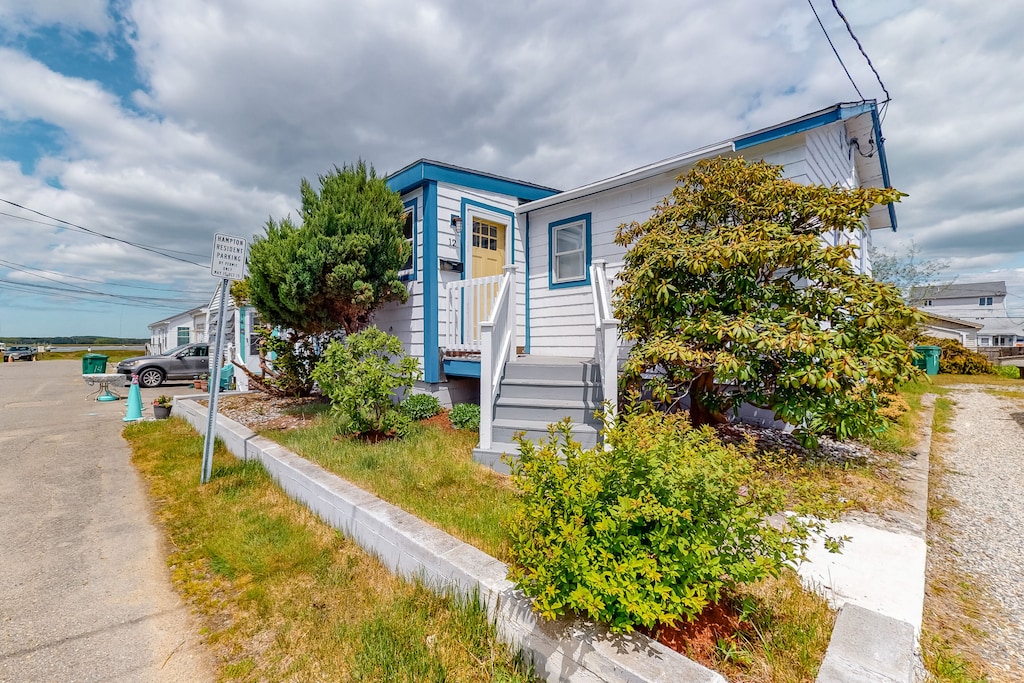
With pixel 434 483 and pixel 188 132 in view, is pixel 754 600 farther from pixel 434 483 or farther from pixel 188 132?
pixel 188 132

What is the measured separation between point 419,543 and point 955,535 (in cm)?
386

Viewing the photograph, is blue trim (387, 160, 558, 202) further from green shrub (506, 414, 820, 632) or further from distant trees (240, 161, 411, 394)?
green shrub (506, 414, 820, 632)

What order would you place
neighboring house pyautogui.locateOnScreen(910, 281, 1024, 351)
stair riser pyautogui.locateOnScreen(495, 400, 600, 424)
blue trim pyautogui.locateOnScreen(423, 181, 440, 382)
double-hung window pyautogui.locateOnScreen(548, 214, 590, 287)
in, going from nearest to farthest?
stair riser pyautogui.locateOnScreen(495, 400, 600, 424)
blue trim pyautogui.locateOnScreen(423, 181, 440, 382)
double-hung window pyautogui.locateOnScreen(548, 214, 590, 287)
neighboring house pyautogui.locateOnScreen(910, 281, 1024, 351)

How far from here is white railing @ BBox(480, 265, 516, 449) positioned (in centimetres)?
473

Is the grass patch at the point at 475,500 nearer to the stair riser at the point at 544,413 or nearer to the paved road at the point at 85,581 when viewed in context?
the stair riser at the point at 544,413

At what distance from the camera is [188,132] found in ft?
33.2

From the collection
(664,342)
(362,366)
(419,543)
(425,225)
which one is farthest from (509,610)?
(425,225)

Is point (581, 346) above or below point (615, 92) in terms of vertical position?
below

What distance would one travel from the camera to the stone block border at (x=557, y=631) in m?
1.48

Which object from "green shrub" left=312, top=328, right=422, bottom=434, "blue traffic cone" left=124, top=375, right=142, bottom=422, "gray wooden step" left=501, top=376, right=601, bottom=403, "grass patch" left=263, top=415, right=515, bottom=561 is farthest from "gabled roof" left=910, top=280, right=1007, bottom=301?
"blue traffic cone" left=124, top=375, right=142, bottom=422

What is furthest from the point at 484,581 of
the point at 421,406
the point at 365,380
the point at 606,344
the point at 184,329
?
the point at 184,329

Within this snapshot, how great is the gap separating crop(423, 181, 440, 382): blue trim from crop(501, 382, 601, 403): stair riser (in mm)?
1929

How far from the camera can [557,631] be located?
1.74 meters

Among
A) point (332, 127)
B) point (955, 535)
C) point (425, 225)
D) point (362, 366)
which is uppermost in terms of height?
point (332, 127)
